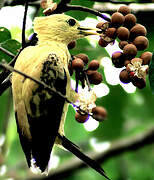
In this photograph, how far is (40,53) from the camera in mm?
2945

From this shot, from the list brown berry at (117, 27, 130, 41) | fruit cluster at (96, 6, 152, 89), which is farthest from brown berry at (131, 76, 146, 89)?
brown berry at (117, 27, 130, 41)

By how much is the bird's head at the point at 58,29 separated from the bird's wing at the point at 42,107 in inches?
15.3

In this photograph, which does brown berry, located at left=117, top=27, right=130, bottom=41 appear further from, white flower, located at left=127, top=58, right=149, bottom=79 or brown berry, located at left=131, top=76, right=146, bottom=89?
brown berry, located at left=131, top=76, right=146, bottom=89

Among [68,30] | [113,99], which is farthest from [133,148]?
[68,30]

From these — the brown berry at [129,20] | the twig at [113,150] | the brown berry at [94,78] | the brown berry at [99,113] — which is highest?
the brown berry at [129,20]

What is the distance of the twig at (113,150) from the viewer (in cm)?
514

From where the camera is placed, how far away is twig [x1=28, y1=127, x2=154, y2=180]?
5.14 metres

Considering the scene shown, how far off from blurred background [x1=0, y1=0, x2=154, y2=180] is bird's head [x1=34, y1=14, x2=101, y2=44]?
28 centimetres

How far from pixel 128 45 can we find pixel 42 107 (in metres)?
0.68

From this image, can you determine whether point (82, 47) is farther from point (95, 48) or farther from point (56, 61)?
point (56, 61)

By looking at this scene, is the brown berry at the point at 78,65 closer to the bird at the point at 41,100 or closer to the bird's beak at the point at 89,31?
the bird at the point at 41,100

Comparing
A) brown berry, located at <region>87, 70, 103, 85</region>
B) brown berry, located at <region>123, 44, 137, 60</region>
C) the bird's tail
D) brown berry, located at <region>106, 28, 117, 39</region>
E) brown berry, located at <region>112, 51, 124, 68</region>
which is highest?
brown berry, located at <region>106, 28, 117, 39</region>

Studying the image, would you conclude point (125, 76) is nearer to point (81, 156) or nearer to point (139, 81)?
point (139, 81)

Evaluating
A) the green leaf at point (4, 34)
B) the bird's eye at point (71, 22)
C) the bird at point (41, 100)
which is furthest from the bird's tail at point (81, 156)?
the green leaf at point (4, 34)
